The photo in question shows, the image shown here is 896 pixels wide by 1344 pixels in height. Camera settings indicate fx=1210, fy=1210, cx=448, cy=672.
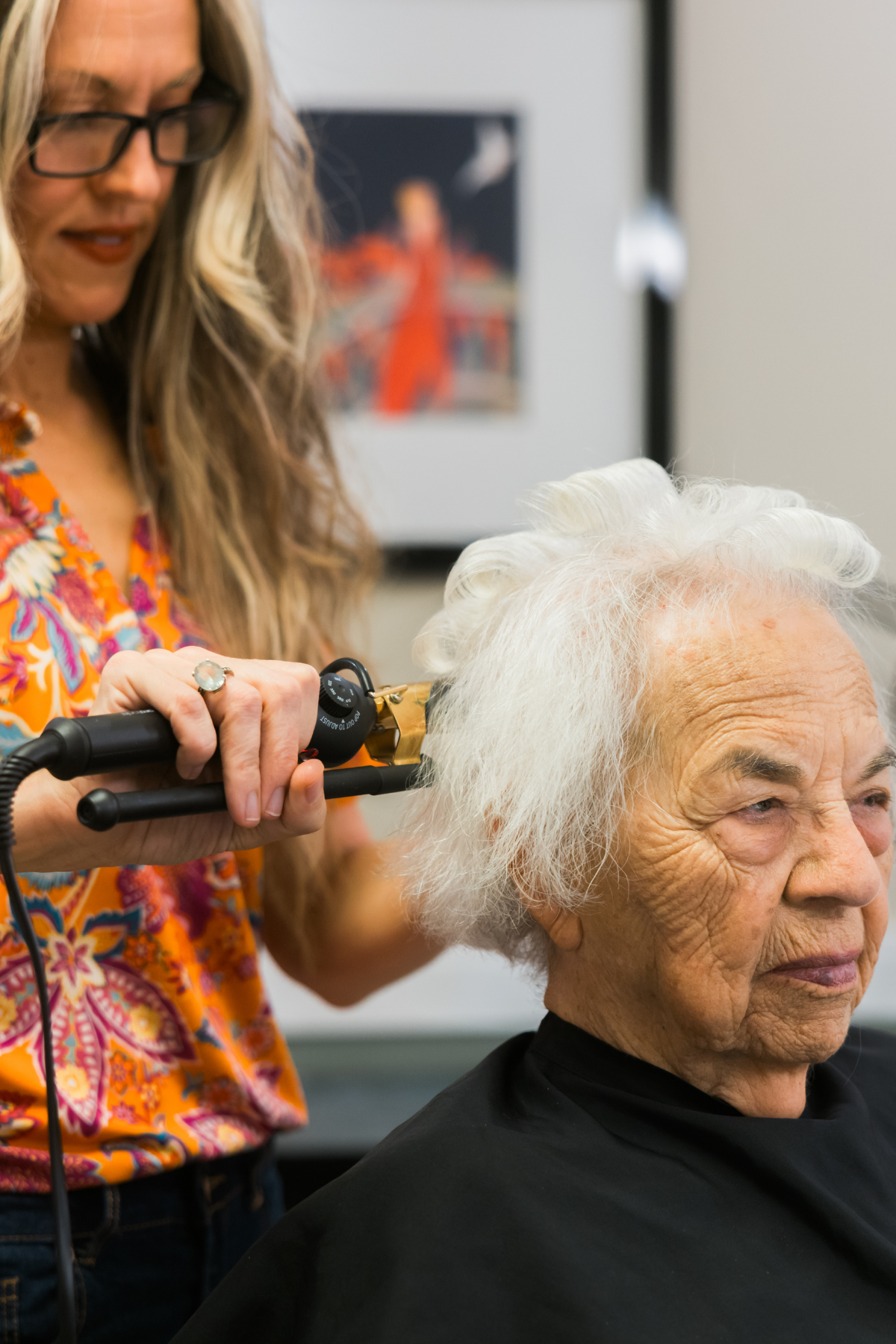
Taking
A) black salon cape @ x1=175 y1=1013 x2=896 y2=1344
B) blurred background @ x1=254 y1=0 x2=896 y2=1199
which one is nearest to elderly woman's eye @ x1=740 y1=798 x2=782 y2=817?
black salon cape @ x1=175 y1=1013 x2=896 y2=1344

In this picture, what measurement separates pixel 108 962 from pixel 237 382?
2.20 feet

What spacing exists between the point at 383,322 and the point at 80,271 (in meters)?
1.26

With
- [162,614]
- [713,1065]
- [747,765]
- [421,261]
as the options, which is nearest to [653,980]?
[713,1065]

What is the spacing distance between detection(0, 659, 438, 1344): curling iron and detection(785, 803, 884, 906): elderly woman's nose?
35 cm

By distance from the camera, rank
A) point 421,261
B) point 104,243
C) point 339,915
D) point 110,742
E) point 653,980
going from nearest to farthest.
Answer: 1. point 110,742
2. point 653,980
3. point 104,243
4. point 339,915
5. point 421,261

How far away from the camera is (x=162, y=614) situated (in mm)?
1285

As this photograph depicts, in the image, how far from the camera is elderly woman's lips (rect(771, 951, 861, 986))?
105 cm

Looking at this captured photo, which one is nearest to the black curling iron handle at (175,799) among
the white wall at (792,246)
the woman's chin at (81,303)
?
the woman's chin at (81,303)

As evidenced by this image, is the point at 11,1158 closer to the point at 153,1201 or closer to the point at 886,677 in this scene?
the point at 153,1201

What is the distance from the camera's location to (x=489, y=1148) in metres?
1.04

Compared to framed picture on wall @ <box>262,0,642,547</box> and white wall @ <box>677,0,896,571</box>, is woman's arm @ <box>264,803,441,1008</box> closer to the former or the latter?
framed picture on wall @ <box>262,0,642,547</box>

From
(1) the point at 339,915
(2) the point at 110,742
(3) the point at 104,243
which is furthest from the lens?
(1) the point at 339,915

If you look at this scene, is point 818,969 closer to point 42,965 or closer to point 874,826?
point 874,826

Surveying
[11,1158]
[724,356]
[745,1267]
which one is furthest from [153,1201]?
[724,356]
